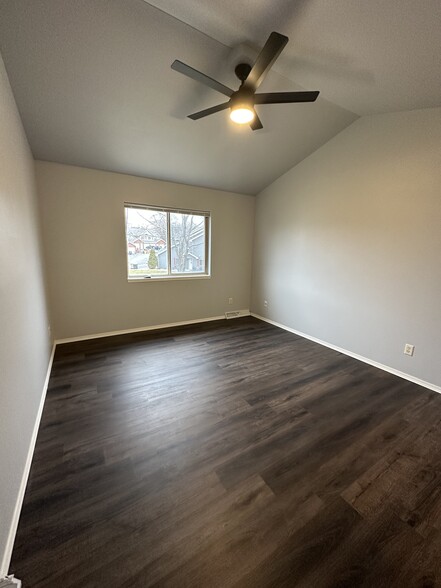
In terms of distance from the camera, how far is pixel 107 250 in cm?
343

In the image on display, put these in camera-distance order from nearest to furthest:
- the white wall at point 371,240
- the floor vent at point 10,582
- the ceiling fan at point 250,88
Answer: the floor vent at point 10,582
the ceiling fan at point 250,88
the white wall at point 371,240

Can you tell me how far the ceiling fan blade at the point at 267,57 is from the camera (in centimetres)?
132

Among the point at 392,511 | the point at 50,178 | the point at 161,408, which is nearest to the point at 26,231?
the point at 50,178

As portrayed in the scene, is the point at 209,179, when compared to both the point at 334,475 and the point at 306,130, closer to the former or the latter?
the point at 306,130

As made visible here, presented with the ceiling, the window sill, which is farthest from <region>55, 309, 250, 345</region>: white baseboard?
the ceiling

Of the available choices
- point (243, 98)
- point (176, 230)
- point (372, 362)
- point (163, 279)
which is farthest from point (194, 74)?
point (372, 362)

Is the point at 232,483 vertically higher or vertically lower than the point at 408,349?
lower

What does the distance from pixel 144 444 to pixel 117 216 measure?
2.93 m

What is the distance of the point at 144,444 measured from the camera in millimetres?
1662

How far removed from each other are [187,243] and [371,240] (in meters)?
2.69

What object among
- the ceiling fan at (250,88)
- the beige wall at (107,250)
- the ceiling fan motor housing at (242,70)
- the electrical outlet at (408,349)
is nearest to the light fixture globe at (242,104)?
the ceiling fan at (250,88)

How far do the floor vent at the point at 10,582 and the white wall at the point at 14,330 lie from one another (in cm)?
8

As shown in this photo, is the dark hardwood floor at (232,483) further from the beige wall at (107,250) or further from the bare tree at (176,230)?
the bare tree at (176,230)

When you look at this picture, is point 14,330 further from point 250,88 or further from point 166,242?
point 166,242
